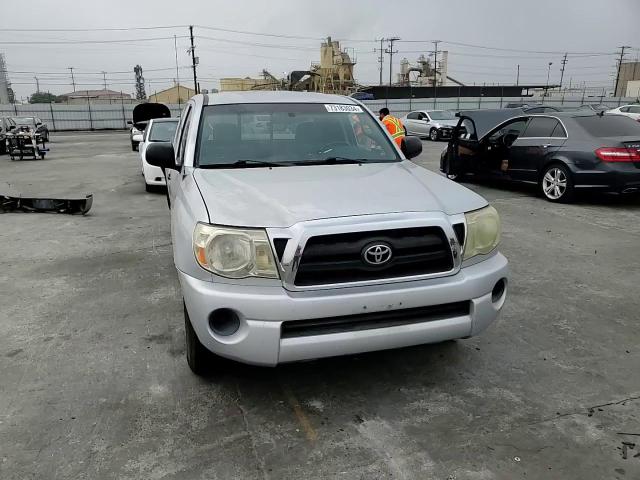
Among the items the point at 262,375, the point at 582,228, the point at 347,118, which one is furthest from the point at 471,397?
the point at 582,228

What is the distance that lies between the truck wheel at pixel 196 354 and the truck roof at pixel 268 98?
6.58 feet

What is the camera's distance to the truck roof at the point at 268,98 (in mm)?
4344

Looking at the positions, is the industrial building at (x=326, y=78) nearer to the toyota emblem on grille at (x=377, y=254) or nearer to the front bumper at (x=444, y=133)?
the front bumper at (x=444, y=133)

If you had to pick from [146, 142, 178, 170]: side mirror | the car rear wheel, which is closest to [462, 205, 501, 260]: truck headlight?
[146, 142, 178, 170]: side mirror

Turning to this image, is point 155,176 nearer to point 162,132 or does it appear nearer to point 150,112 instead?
point 162,132

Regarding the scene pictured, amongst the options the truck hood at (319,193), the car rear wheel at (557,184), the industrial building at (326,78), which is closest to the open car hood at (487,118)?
the car rear wheel at (557,184)

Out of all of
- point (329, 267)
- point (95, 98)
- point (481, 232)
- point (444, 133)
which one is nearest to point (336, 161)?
point (481, 232)

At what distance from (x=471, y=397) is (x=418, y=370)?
415mm

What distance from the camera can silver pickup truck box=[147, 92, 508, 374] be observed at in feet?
8.50

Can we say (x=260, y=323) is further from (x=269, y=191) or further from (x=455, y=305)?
(x=455, y=305)

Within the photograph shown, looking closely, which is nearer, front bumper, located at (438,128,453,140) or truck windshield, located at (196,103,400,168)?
truck windshield, located at (196,103,400,168)

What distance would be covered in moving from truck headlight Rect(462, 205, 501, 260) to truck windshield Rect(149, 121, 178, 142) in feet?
30.5

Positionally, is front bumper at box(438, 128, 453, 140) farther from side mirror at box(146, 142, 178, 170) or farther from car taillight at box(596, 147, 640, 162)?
side mirror at box(146, 142, 178, 170)

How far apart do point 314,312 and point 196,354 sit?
952mm
